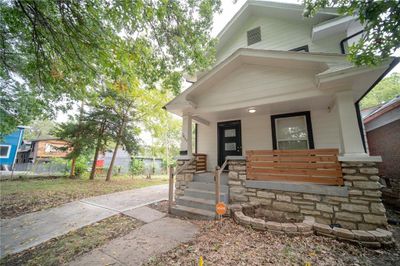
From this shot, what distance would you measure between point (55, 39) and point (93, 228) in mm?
4544

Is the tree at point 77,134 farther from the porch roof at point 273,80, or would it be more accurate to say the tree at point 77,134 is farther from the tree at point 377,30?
the tree at point 377,30

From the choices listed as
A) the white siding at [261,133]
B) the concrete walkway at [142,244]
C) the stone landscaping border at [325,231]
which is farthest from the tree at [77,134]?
the stone landscaping border at [325,231]

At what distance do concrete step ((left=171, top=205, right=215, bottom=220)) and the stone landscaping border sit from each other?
704 millimetres

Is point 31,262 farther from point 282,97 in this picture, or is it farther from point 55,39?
point 282,97

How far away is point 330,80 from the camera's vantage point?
12.4 ft

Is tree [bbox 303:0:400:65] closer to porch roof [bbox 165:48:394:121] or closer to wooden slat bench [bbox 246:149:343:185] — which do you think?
porch roof [bbox 165:48:394:121]

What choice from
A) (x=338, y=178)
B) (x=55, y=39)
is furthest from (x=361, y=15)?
(x=55, y=39)

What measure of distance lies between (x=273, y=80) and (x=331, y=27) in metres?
2.78

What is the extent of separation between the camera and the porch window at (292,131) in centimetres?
545

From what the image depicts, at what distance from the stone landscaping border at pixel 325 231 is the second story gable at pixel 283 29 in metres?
5.34

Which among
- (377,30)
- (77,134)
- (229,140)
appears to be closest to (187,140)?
(229,140)

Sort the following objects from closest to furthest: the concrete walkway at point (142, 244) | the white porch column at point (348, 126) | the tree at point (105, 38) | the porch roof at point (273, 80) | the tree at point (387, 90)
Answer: the concrete walkway at point (142, 244), the tree at point (105, 38), the white porch column at point (348, 126), the porch roof at point (273, 80), the tree at point (387, 90)

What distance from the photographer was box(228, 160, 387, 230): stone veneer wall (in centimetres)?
327

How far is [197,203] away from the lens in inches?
185
